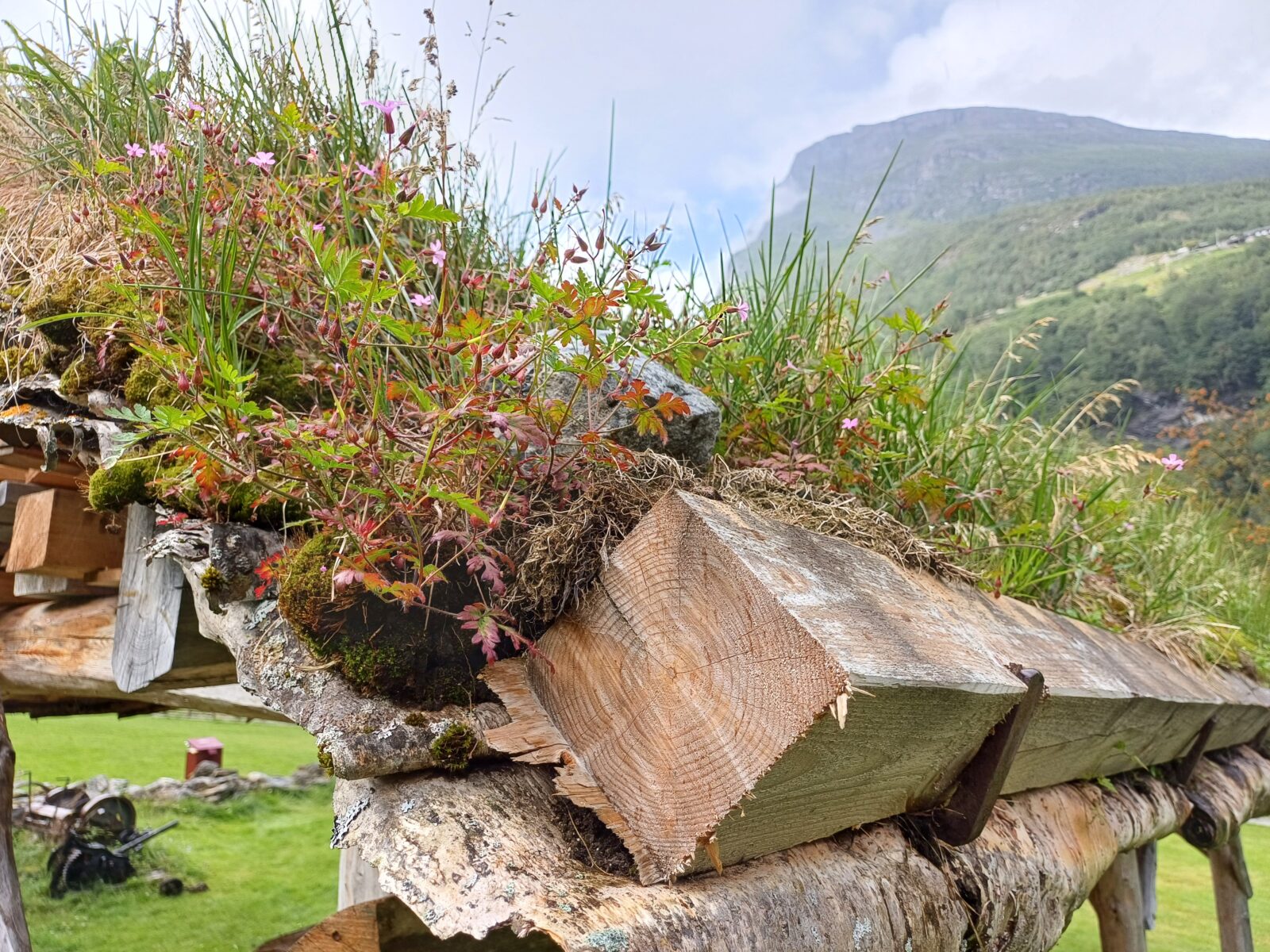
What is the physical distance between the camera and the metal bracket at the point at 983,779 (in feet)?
4.59

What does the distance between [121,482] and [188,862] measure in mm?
9485

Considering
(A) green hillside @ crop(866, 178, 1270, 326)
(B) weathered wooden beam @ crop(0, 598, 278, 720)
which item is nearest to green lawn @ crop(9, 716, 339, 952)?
(B) weathered wooden beam @ crop(0, 598, 278, 720)

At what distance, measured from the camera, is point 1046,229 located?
5272 cm

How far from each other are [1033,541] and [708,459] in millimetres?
1442

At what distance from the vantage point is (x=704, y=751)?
1.04 m

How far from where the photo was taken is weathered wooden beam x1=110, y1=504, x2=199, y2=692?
189 cm

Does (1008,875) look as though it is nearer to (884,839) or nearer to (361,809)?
(884,839)

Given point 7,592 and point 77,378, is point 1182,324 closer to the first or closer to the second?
point 7,592

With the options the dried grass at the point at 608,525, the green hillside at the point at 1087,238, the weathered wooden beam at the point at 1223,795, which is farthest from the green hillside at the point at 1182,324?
the dried grass at the point at 608,525

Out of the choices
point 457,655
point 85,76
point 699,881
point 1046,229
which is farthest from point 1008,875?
point 1046,229

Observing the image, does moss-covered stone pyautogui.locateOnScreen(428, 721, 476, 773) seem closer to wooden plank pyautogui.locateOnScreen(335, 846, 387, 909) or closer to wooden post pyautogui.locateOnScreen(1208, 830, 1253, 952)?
wooden plank pyautogui.locateOnScreen(335, 846, 387, 909)

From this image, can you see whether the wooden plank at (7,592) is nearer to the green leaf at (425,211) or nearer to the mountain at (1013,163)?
the green leaf at (425,211)

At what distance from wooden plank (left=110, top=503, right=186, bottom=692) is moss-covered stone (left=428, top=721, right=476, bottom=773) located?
1013 millimetres

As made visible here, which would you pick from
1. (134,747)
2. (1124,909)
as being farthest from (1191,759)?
(134,747)
